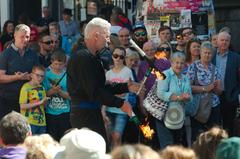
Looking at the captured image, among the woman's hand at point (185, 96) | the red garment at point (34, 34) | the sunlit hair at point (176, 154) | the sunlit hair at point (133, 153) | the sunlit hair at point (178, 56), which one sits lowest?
the woman's hand at point (185, 96)

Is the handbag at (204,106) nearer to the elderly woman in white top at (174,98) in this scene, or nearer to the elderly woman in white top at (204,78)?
the elderly woman in white top at (204,78)

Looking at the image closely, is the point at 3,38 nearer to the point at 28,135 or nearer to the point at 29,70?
the point at 29,70

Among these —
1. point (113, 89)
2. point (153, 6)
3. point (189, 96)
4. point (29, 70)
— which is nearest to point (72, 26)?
point (153, 6)

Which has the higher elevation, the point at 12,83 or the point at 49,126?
the point at 12,83

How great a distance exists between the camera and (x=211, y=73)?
30.5ft

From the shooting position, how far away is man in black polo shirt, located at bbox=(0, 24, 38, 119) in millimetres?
9234

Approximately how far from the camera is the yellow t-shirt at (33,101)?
9.27 meters

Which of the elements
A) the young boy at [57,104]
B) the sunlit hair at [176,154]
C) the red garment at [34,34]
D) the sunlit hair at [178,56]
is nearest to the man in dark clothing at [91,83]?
the sunlit hair at [176,154]

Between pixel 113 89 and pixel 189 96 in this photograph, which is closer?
pixel 113 89

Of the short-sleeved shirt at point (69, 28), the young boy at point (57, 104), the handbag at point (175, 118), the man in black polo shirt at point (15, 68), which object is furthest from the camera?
the short-sleeved shirt at point (69, 28)

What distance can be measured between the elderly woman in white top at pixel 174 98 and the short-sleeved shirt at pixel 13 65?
1.73 m

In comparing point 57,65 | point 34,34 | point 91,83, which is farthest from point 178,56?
point 34,34

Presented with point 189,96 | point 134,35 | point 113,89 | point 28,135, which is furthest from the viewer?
point 134,35

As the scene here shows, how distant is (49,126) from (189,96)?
6.16ft
